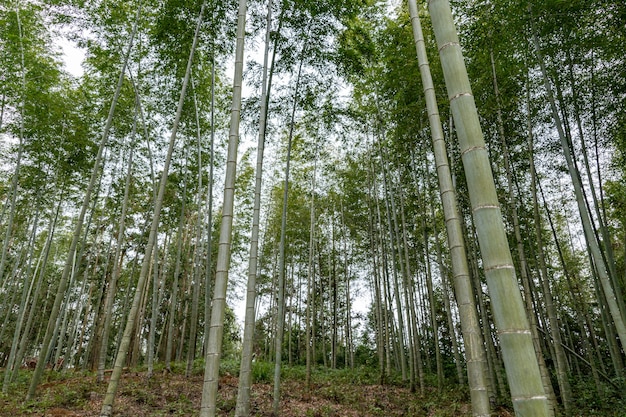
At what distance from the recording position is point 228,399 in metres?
5.78

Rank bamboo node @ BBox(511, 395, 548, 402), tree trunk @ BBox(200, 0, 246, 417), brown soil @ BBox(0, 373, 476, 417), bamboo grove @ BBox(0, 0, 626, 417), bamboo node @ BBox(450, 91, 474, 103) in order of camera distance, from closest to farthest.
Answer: bamboo node @ BBox(511, 395, 548, 402) < bamboo node @ BBox(450, 91, 474, 103) < tree trunk @ BBox(200, 0, 246, 417) < bamboo grove @ BBox(0, 0, 626, 417) < brown soil @ BBox(0, 373, 476, 417)

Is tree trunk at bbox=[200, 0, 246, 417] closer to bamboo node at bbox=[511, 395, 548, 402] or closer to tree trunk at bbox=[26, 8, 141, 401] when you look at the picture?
bamboo node at bbox=[511, 395, 548, 402]

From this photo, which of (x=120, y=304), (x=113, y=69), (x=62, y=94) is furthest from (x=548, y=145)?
(x=120, y=304)

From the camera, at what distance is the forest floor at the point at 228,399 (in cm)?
506

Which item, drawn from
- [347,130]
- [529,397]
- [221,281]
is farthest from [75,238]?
[529,397]

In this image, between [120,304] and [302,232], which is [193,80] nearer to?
[302,232]

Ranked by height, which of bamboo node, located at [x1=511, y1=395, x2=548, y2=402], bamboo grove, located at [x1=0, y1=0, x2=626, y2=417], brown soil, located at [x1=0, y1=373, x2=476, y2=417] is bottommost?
brown soil, located at [x1=0, y1=373, x2=476, y2=417]

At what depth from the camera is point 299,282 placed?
14.0 meters

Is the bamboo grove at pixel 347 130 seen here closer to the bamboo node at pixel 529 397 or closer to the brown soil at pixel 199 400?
the bamboo node at pixel 529 397

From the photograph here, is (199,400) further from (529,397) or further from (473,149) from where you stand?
(473,149)

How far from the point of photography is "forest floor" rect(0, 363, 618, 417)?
506cm

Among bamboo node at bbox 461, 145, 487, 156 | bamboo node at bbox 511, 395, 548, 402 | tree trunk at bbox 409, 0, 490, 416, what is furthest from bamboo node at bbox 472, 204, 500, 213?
tree trunk at bbox 409, 0, 490, 416

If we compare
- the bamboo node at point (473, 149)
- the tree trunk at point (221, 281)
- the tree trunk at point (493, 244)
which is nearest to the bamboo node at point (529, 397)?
the tree trunk at point (493, 244)

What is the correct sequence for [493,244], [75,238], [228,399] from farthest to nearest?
[228,399], [75,238], [493,244]
